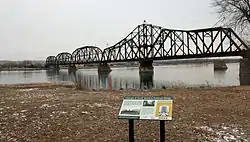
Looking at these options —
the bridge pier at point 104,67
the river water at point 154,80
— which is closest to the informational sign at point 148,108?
the river water at point 154,80

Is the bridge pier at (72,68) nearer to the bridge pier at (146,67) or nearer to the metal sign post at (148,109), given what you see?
the bridge pier at (146,67)

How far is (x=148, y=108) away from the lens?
6.16 metres

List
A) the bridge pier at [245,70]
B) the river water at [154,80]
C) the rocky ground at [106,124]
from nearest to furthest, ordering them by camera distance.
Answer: the rocky ground at [106,124], the river water at [154,80], the bridge pier at [245,70]

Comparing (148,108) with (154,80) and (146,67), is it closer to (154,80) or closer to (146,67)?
(154,80)

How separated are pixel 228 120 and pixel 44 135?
621 centimetres

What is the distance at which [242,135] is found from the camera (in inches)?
303

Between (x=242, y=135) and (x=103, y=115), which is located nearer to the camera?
(x=242, y=135)

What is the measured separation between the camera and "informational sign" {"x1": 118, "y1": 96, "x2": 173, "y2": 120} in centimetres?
Result: 597

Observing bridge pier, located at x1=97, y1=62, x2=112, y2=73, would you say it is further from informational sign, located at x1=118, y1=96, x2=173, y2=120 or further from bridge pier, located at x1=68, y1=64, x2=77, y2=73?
informational sign, located at x1=118, y1=96, x2=173, y2=120

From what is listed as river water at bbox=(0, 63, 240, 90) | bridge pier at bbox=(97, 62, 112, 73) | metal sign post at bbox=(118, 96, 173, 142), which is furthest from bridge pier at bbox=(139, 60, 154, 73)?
metal sign post at bbox=(118, 96, 173, 142)

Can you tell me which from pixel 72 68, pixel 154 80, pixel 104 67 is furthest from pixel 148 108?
pixel 72 68

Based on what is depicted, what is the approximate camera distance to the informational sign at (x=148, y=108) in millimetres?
5973

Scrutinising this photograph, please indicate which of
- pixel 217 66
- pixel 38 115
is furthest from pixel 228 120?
pixel 217 66

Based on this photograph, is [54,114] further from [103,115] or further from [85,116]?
[103,115]
